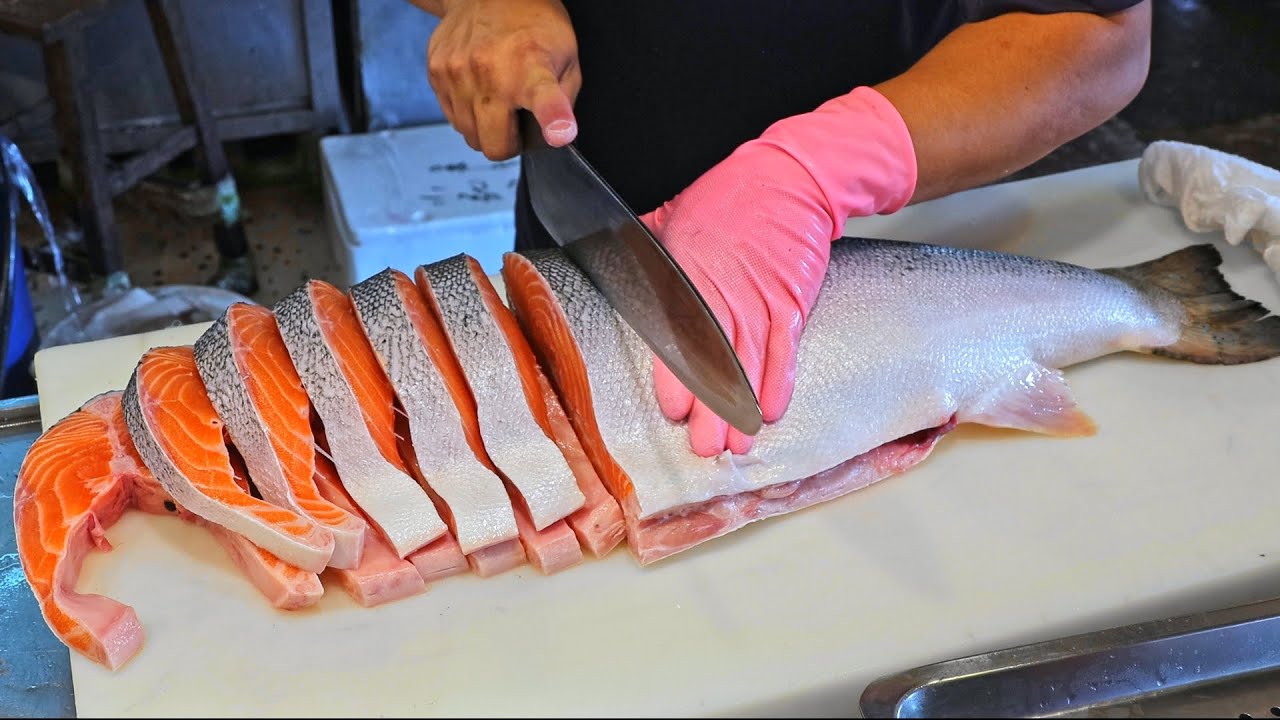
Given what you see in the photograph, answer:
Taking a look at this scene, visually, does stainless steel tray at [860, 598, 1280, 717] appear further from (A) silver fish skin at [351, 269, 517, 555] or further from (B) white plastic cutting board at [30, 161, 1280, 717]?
(A) silver fish skin at [351, 269, 517, 555]

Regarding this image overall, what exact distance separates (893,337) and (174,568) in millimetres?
1182

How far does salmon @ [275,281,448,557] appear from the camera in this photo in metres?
1.50

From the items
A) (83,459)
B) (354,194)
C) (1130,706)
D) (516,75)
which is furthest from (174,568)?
(354,194)

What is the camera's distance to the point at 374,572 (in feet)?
4.86

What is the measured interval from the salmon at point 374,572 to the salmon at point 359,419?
2cm

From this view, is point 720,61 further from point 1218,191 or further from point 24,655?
point 24,655

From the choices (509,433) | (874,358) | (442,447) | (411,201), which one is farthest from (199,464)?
(411,201)

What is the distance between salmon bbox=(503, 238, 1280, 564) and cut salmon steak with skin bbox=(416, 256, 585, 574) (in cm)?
9

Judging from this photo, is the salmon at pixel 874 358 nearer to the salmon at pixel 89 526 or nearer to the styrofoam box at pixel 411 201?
the salmon at pixel 89 526

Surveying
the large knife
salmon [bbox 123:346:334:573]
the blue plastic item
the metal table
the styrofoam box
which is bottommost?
the styrofoam box

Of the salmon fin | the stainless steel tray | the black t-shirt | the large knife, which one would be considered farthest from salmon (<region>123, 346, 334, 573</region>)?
the salmon fin

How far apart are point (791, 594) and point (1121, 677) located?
46 cm

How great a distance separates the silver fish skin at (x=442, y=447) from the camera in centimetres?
151

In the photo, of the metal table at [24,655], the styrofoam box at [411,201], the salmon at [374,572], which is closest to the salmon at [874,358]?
the salmon at [374,572]
